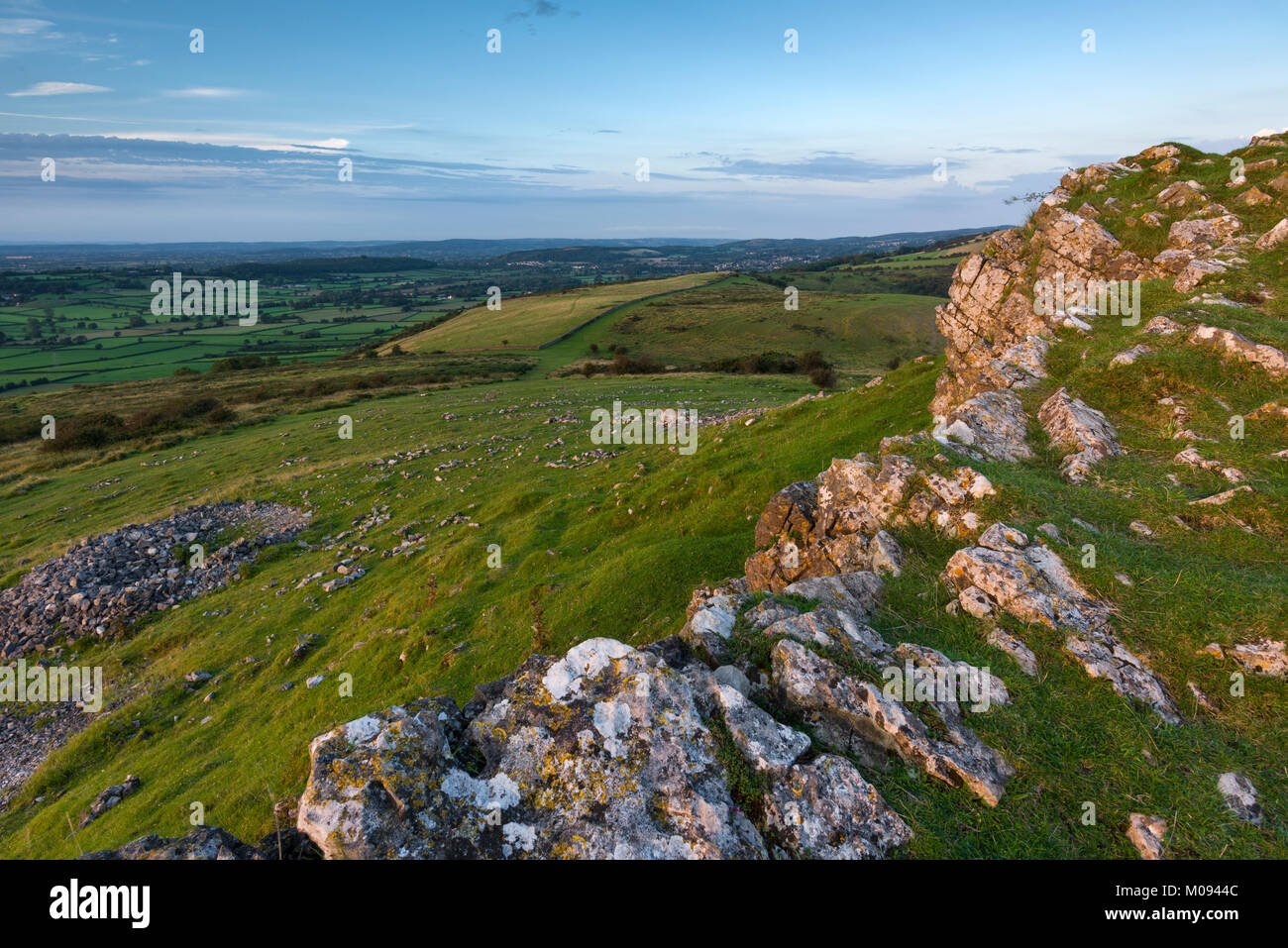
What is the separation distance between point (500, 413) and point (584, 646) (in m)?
47.9

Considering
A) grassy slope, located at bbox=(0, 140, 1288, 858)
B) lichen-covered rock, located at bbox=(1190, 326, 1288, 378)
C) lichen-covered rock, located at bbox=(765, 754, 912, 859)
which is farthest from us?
lichen-covered rock, located at bbox=(1190, 326, 1288, 378)

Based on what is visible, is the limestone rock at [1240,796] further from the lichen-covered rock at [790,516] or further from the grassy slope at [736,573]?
the lichen-covered rock at [790,516]

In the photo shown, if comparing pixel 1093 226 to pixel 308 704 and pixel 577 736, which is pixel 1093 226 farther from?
pixel 308 704

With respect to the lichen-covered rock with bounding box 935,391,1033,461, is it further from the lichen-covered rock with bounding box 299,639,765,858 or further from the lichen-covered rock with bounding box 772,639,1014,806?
the lichen-covered rock with bounding box 299,639,765,858

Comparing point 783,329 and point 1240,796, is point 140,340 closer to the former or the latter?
point 783,329

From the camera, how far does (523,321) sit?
130125 mm

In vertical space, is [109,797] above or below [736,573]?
below

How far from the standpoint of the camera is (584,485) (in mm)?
31625

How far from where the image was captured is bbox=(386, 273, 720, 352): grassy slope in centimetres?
11694

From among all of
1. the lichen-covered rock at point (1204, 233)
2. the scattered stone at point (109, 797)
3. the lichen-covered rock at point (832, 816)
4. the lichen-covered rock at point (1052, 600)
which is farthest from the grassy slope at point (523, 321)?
the lichen-covered rock at point (832, 816)

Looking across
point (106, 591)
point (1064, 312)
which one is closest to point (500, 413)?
point (106, 591)

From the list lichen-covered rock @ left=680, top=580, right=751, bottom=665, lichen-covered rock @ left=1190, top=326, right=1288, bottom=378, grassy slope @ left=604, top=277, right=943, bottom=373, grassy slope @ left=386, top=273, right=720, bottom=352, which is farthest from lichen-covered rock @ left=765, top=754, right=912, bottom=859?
grassy slope @ left=386, top=273, right=720, bottom=352

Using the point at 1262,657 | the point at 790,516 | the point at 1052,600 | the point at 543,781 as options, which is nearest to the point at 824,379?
the point at 790,516
